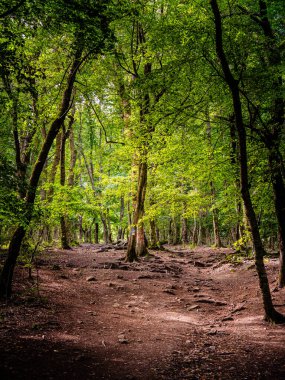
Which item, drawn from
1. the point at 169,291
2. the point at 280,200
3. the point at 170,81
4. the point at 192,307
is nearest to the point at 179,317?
the point at 192,307

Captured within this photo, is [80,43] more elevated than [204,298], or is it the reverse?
[80,43]

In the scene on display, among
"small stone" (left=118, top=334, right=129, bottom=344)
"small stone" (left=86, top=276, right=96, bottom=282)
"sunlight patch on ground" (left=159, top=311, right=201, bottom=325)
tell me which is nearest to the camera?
"small stone" (left=118, top=334, right=129, bottom=344)

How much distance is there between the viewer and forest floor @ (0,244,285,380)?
187 inches

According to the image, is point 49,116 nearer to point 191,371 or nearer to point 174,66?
point 174,66

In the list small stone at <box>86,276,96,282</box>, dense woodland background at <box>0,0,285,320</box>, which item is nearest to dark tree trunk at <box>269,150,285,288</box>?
dense woodland background at <box>0,0,285,320</box>

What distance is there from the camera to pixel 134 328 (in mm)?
7145

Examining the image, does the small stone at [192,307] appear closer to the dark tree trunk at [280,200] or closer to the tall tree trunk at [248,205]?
the tall tree trunk at [248,205]

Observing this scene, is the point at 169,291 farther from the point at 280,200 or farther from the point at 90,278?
the point at 280,200

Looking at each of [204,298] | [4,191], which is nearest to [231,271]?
[204,298]

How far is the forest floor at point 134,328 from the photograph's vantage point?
4.76 metres

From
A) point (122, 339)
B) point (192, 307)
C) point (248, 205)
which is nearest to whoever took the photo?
point (122, 339)

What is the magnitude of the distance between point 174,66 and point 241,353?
7.12m

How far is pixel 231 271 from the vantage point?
14.5 m

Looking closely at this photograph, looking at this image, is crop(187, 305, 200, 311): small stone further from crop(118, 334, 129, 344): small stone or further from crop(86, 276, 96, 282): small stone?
crop(86, 276, 96, 282): small stone
